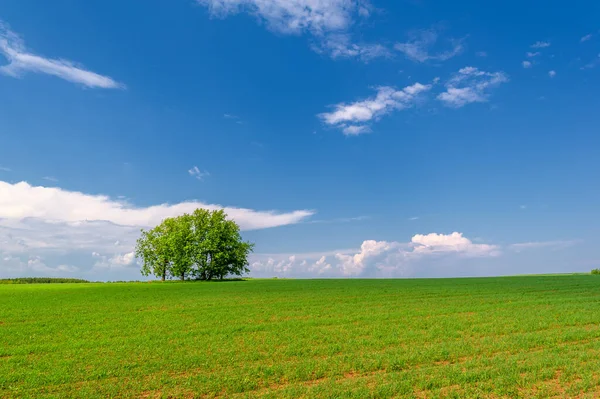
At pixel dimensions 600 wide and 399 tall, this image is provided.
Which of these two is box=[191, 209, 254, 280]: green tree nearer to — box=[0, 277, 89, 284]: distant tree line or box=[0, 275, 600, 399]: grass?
box=[0, 277, 89, 284]: distant tree line

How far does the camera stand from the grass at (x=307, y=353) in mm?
13227

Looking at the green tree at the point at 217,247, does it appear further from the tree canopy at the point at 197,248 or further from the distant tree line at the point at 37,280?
the distant tree line at the point at 37,280

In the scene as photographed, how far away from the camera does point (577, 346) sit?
716 inches

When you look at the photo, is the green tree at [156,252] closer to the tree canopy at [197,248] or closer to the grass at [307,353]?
the tree canopy at [197,248]

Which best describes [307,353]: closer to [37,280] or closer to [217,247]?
[217,247]

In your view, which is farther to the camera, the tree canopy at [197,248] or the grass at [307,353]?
the tree canopy at [197,248]

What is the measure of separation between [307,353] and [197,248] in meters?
70.7

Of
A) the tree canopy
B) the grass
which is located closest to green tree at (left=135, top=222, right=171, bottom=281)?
the tree canopy

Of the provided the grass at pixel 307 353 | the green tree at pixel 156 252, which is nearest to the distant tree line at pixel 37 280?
the green tree at pixel 156 252

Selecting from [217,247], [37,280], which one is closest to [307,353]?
[217,247]

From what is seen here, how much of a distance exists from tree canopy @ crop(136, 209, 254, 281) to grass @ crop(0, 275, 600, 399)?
2096 inches

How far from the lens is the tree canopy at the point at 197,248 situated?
84875 mm

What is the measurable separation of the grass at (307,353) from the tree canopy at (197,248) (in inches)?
2096

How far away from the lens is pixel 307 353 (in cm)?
1752
